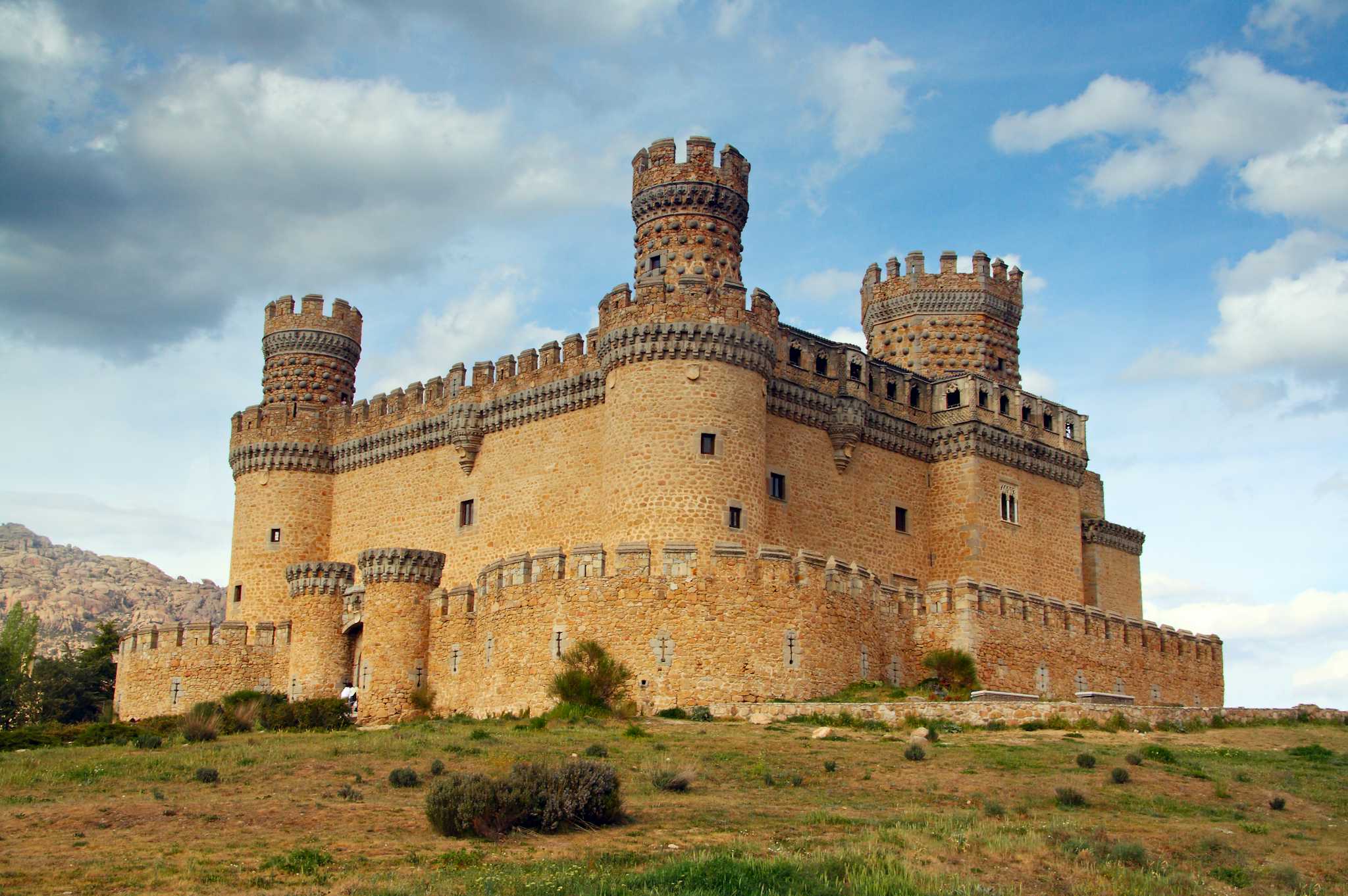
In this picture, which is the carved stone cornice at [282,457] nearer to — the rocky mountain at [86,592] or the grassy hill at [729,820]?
the grassy hill at [729,820]

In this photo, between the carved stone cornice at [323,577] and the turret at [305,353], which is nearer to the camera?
the carved stone cornice at [323,577]

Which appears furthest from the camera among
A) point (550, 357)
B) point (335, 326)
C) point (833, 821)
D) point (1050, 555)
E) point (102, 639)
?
point (102, 639)

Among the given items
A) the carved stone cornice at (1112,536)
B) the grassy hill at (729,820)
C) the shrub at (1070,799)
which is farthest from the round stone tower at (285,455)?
the shrub at (1070,799)

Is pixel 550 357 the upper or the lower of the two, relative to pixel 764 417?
upper

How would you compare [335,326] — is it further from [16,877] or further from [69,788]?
[16,877]

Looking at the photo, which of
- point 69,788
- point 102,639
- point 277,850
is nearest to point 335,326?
point 102,639

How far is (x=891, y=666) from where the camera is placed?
31.0 meters

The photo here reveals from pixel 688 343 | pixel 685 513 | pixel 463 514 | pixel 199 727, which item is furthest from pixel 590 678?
pixel 463 514

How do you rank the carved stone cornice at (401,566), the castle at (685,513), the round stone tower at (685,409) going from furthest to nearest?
the carved stone cornice at (401,566) → the round stone tower at (685,409) → the castle at (685,513)

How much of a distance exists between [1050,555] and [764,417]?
11603 millimetres

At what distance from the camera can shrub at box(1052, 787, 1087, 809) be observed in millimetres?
18406

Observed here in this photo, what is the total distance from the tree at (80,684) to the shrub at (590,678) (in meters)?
20.9

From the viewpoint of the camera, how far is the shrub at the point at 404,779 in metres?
19.6

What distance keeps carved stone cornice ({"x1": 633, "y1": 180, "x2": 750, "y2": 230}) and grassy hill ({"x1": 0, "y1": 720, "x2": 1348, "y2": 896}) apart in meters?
15.6
